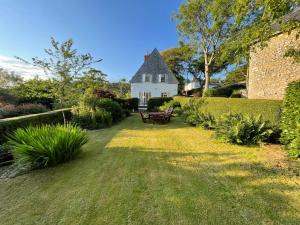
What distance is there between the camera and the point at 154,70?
86.4 feet

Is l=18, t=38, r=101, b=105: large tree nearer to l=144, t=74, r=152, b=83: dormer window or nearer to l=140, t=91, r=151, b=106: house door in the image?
l=144, t=74, r=152, b=83: dormer window

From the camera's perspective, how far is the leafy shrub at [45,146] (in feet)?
13.9

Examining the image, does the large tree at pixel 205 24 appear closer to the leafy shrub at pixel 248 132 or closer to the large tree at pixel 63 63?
the large tree at pixel 63 63

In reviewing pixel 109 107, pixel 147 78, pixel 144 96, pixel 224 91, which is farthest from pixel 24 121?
pixel 224 91

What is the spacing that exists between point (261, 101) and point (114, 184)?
6.60 metres

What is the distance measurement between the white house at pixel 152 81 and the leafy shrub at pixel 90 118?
16.3 metres

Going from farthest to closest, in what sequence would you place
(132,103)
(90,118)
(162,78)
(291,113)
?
(162,78) < (132,103) < (90,118) < (291,113)

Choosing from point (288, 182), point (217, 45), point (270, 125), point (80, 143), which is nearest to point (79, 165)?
point (80, 143)

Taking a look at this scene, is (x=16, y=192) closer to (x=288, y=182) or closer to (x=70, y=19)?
(x=288, y=182)

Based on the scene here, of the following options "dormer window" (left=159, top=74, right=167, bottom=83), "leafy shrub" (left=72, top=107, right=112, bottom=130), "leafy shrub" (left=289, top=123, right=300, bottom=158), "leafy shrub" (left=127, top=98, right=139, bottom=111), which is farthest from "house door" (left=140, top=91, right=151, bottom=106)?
"leafy shrub" (left=289, top=123, right=300, bottom=158)

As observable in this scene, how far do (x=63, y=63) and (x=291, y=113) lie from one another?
34.8ft

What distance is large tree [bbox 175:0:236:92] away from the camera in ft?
58.2

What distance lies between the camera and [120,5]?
12.4m

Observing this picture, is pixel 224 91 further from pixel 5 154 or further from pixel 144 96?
pixel 5 154
